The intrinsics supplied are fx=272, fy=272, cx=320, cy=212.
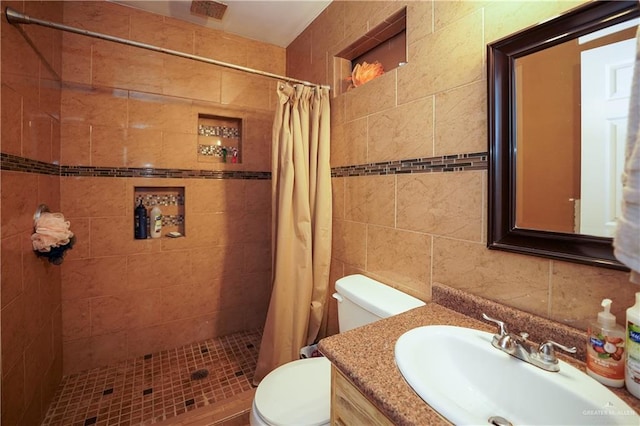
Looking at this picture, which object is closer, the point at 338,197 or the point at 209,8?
the point at 338,197

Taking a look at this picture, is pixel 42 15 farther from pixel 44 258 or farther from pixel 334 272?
pixel 334 272

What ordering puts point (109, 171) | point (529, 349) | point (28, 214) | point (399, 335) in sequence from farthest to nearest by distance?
1. point (109, 171)
2. point (28, 214)
3. point (399, 335)
4. point (529, 349)

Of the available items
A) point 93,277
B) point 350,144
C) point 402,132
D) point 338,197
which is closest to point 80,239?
point 93,277

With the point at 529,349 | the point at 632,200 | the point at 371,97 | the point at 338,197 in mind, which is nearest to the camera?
the point at 632,200

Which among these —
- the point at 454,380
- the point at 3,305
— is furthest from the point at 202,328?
the point at 454,380

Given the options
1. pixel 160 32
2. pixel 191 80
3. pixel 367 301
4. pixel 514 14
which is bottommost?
pixel 367 301

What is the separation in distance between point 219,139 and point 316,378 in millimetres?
1893

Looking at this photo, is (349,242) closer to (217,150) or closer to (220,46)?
(217,150)

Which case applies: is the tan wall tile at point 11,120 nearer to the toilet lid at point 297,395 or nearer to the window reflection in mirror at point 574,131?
the toilet lid at point 297,395

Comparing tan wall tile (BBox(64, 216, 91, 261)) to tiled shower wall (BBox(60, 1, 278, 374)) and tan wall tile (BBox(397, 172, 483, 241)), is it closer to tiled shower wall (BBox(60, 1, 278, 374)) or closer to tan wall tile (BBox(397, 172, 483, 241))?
tiled shower wall (BBox(60, 1, 278, 374))

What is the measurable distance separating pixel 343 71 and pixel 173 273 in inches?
72.7

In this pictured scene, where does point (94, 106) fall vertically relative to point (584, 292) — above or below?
above

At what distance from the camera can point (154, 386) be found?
1.67 meters

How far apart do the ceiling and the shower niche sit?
25.7 inches
